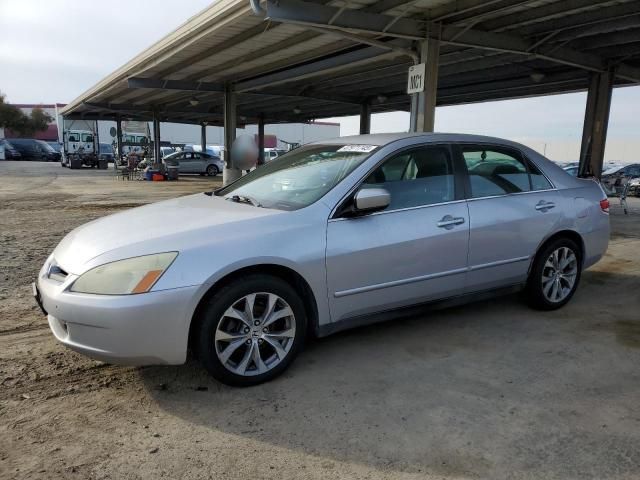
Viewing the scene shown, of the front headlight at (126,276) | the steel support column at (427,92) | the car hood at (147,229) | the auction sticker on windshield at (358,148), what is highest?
the steel support column at (427,92)

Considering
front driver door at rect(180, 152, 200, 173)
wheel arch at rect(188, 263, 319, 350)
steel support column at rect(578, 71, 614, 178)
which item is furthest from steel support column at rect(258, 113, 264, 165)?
wheel arch at rect(188, 263, 319, 350)

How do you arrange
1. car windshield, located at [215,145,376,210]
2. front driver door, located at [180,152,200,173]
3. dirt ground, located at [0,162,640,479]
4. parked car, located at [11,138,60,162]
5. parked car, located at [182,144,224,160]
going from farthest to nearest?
parked car, located at [11,138,60,162] → parked car, located at [182,144,224,160] → front driver door, located at [180,152,200,173] → car windshield, located at [215,145,376,210] → dirt ground, located at [0,162,640,479]


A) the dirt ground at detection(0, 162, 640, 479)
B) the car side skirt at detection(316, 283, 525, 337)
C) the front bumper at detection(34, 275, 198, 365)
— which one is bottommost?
the dirt ground at detection(0, 162, 640, 479)

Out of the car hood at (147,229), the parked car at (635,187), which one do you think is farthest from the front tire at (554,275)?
the parked car at (635,187)

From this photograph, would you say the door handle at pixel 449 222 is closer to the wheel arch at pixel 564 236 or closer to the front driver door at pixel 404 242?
the front driver door at pixel 404 242

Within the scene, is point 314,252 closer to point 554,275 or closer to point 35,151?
point 554,275

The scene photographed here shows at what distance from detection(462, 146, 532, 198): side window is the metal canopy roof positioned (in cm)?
508

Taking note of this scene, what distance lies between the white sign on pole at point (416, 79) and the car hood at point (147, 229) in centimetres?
707

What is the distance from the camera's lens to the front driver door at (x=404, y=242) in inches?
133

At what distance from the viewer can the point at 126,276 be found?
112 inches

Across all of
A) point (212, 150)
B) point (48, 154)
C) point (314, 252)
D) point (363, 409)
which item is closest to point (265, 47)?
point (314, 252)

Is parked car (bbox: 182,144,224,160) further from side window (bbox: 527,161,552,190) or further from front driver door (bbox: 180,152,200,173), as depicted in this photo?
side window (bbox: 527,161,552,190)

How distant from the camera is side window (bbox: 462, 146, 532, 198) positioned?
4.16 meters

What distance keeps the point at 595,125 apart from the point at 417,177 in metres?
13.2
